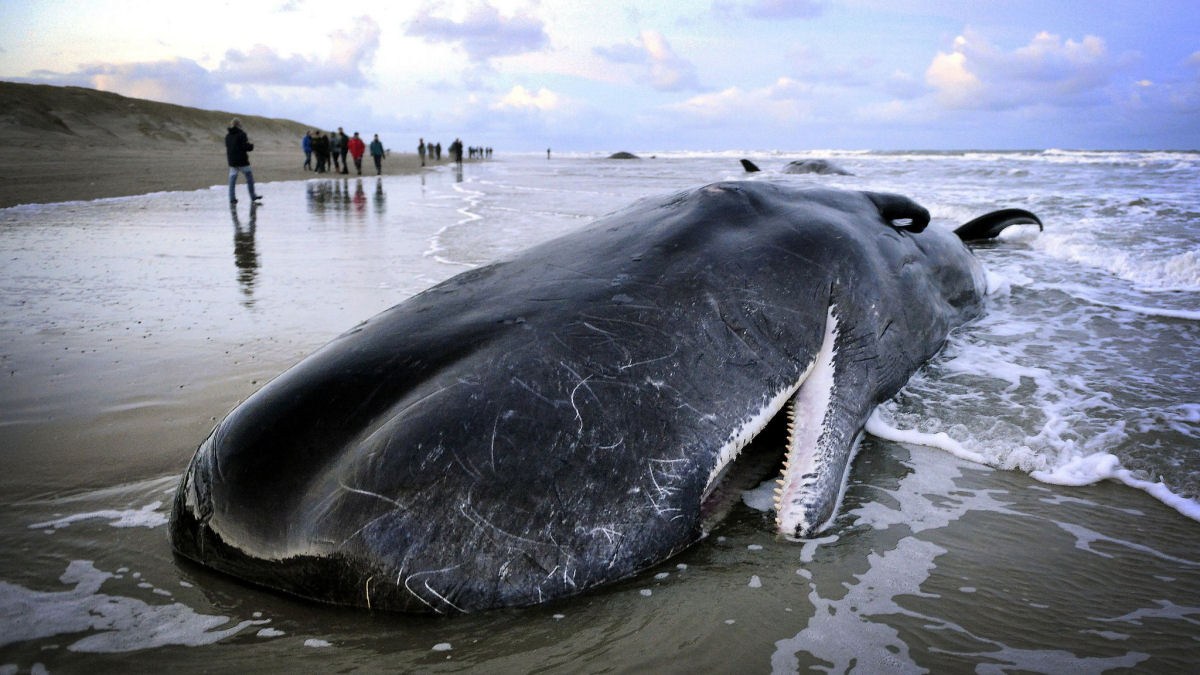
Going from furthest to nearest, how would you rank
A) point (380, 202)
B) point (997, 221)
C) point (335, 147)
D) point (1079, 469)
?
1. point (335, 147)
2. point (380, 202)
3. point (997, 221)
4. point (1079, 469)

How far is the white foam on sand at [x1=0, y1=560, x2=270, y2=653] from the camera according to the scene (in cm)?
218

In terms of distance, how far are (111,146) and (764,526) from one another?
2106 inches

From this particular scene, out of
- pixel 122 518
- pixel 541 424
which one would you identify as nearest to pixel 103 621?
pixel 122 518

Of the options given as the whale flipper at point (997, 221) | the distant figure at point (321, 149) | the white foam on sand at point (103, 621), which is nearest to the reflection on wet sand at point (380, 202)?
the whale flipper at point (997, 221)

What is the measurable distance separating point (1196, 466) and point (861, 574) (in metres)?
2.09

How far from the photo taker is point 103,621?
226 cm

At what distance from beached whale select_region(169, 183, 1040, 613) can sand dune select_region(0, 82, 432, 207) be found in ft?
54.6

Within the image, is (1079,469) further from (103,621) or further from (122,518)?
(122,518)

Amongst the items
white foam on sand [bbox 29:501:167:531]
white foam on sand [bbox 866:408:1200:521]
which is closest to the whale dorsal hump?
white foam on sand [bbox 866:408:1200:521]

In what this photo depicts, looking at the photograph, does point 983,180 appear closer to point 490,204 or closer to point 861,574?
point 490,204

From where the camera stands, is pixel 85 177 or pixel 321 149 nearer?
pixel 85 177

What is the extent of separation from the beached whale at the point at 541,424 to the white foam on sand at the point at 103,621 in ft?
0.62

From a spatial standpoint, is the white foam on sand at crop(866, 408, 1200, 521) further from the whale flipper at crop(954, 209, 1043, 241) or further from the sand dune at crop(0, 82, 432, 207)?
the sand dune at crop(0, 82, 432, 207)

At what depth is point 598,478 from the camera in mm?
2391
